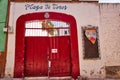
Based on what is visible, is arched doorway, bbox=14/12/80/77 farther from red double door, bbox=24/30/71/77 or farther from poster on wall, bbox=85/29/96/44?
poster on wall, bbox=85/29/96/44

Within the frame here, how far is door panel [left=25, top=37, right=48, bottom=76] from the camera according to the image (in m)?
14.7

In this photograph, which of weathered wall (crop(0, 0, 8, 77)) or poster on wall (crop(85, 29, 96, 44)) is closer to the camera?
weathered wall (crop(0, 0, 8, 77))

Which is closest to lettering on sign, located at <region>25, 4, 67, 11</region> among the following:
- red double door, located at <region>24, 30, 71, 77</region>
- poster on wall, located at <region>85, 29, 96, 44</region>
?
red double door, located at <region>24, 30, 71, 77</region>

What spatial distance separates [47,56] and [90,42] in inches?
98.8

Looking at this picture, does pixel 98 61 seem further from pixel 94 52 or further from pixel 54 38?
pixel 54 38

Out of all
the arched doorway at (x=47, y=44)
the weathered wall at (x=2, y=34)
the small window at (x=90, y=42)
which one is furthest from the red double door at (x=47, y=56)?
the weathered wall at (x=2, y=34)

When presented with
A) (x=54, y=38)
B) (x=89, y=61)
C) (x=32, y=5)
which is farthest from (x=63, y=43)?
(x=32, y=5)

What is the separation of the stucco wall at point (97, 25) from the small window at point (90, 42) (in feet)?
0.73

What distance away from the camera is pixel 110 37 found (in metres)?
15.0

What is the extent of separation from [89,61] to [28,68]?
336 cm

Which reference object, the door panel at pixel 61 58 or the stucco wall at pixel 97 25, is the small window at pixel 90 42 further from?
the door panel at pixel 61 58

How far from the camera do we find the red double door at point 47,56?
14703 mm

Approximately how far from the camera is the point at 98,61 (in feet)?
48.6

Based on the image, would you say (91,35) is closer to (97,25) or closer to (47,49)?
(97,25)
